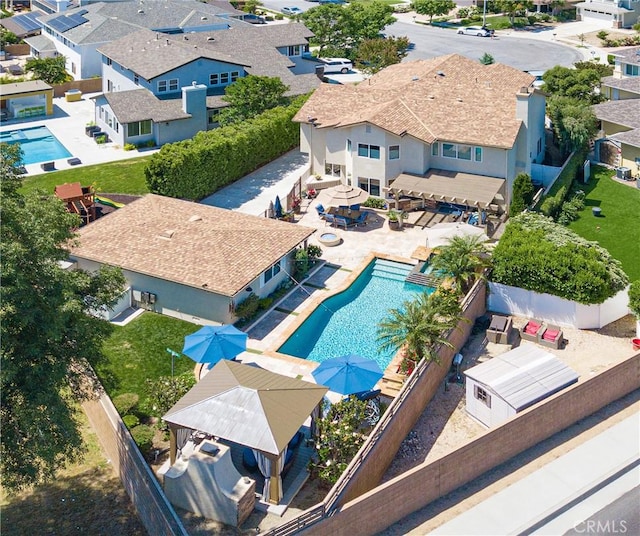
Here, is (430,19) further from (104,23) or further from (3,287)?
(3,287)

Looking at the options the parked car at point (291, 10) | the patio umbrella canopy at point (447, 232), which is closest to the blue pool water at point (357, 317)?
the patio umbrella canopy at point (447, 232)

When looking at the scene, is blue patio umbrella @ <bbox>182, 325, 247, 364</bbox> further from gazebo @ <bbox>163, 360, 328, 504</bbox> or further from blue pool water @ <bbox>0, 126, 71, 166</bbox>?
blue pool water @ <bbox>0, 126, 71, 166</bbox>

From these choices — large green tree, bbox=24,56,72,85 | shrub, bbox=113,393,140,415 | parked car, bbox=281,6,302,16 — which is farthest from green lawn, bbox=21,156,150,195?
parked car, bbox=281,6,302,16

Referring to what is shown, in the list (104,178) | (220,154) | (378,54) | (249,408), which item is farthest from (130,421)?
(378,54)

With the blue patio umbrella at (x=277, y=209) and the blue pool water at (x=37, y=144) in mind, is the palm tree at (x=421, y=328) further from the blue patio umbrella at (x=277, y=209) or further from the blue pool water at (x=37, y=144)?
the blue pool water at (x=37, y=144)

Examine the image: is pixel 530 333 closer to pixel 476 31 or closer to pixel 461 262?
pixel 461 262

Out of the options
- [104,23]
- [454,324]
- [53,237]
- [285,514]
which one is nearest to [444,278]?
[454,324]
